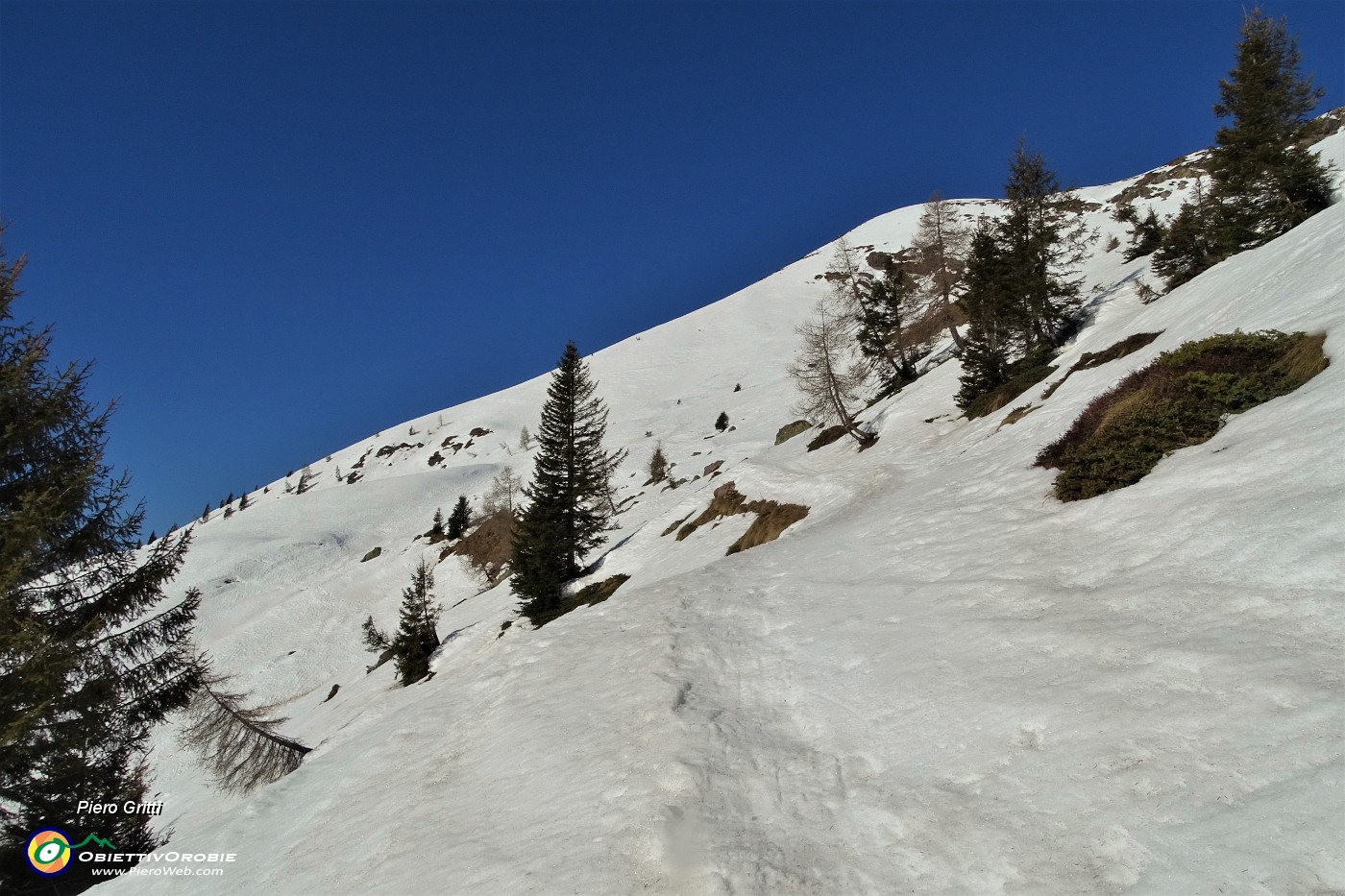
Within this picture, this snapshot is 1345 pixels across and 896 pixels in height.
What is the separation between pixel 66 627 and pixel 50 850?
12.0 feet

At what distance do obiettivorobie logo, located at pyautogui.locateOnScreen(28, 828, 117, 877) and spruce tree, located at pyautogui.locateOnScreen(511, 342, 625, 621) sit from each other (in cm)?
1534

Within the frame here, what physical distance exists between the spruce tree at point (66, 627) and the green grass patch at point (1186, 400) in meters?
15.6

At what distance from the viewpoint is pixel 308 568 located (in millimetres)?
56844

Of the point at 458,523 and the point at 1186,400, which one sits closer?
the point at 1186,400

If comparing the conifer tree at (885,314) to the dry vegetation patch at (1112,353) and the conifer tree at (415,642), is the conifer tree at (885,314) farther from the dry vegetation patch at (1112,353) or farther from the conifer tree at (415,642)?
the conifer tree at (415,642)

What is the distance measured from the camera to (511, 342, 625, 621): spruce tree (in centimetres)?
2595

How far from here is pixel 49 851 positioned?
9.80 m

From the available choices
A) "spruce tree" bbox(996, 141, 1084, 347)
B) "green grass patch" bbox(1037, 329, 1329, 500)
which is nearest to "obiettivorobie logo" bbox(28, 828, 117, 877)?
"green grass patch" bbox(1037, 329, 1329, 500)

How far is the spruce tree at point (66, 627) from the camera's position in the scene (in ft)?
28.2

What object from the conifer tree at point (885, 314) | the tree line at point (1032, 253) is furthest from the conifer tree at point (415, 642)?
the conifer tree at point (885, 314)

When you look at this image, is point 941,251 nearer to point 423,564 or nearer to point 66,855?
point 423,564

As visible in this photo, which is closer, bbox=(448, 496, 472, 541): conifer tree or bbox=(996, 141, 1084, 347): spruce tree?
bbox=(996, 141, 1084, 347): spruce tree

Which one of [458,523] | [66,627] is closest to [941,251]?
[66,627]

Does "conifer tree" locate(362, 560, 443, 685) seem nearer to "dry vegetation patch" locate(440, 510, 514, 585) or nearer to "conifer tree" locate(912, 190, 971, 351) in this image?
"dry vegetation patch" locate(440, 510, 514, 585)
